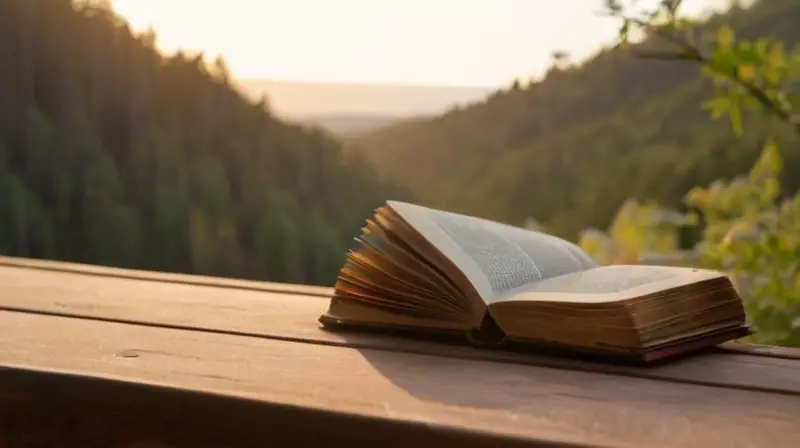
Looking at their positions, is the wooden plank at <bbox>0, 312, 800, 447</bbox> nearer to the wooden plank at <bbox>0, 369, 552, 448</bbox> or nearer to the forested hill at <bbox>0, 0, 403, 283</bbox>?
the wooden plank at <bbox>0, 369, 552, 448</bbox>

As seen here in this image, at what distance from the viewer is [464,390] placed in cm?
65

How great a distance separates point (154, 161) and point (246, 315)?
746 millimetres

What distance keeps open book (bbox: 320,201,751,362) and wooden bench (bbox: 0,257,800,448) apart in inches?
0.9

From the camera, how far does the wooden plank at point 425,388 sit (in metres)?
0.58

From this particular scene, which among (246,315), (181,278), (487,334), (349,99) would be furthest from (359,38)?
(487,334)

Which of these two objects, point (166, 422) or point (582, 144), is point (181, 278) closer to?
point (166, 422)

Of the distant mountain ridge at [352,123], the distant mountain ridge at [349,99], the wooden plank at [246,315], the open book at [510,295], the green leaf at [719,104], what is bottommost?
the wooden plank at [246,315]

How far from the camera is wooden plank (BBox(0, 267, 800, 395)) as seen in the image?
0.72 m

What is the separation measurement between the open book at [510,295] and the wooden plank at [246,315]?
2cm

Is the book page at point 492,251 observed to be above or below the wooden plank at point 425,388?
above

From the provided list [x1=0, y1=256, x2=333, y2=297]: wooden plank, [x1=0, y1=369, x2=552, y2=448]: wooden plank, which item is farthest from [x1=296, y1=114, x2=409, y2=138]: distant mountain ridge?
[x1=0, y1=369, x2=552, y2=448]: wooden plank

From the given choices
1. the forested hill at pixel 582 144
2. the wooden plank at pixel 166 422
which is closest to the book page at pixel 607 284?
the wooden plank at pixel 166 422

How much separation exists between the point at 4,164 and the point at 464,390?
1.22 m

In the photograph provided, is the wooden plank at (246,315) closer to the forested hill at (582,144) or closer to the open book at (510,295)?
the open book at (510,295)
